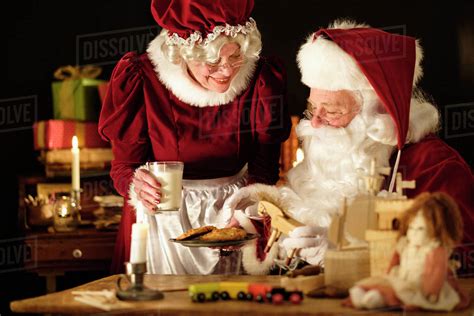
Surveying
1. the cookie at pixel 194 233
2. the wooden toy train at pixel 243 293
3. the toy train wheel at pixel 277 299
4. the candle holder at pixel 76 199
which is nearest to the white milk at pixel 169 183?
the cookie at pixel 194 233

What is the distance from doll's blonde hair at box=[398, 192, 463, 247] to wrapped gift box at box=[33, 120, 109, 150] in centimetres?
271

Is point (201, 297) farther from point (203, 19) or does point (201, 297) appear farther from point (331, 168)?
point (203, 19)

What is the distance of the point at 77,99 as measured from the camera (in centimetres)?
438

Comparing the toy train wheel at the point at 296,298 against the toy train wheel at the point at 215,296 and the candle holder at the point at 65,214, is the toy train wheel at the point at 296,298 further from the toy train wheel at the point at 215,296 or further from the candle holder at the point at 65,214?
the candle holder at the point at 65,214

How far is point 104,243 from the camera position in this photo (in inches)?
157

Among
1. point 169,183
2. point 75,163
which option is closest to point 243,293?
point 169,183

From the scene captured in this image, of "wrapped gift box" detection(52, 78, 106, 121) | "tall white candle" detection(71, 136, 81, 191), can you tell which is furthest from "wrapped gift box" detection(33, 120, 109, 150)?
"tall white candle" detection(71, 136, 81, 191)

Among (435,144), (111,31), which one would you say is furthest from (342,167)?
(111,31)

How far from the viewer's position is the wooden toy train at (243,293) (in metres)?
2.01

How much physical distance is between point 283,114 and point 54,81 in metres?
2.08

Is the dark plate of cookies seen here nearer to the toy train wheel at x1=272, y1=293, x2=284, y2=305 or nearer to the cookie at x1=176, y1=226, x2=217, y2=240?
the cookie at x1=176, y1=226, x2=217, y2=240

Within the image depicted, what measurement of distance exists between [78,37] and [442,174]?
277cm

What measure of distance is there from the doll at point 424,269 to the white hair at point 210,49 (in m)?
1.09

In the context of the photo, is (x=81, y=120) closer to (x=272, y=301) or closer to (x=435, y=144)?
(x=435, y=144)
